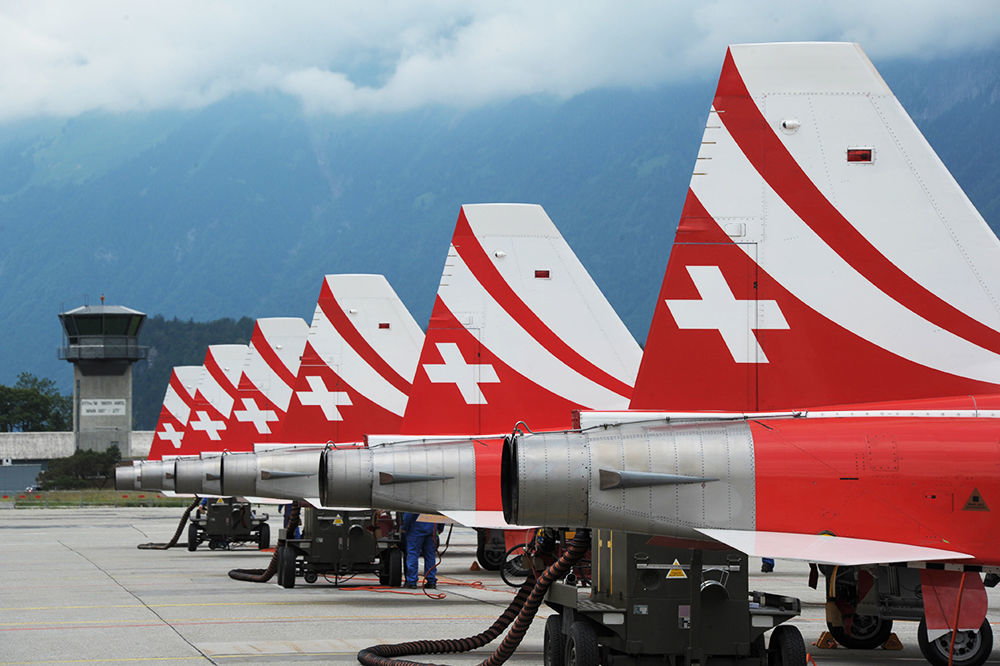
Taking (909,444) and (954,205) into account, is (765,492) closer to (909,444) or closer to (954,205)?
(909,444)

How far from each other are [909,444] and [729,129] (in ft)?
10.4

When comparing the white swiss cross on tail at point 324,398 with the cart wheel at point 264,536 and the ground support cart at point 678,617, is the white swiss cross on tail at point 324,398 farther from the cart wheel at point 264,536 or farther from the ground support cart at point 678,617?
the ground support cart at point 678,617

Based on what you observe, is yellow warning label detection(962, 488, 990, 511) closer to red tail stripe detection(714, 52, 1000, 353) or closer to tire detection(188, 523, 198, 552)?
red tail stripe detection(714, 52, 1000, 353)

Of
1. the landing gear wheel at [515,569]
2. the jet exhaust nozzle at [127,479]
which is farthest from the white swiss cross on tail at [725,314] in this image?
the jet exhaust nozzle at [127,479]

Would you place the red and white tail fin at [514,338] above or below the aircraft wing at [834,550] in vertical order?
above

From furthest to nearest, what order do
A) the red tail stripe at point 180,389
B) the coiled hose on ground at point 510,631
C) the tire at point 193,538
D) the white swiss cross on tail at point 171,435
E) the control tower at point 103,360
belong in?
the control tower at point 103,360, the red tail stripe at point 180,389, the white swiss cross on tail at point 171,435, the tire at point 193,538, the coiled hose on ground at point 510,631

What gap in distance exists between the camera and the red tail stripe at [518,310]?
1962 centimetres

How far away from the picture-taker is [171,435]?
54406 mm

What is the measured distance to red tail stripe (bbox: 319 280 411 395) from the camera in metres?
25.4

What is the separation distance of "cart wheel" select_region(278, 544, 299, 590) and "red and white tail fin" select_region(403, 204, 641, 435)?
16.3ft

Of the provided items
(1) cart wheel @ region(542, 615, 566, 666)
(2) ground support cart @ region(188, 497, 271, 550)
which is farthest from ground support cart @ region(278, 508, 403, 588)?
(2) ground support cart @ region(188, 497, 271, 550)

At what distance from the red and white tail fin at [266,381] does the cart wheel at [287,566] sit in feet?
31.4

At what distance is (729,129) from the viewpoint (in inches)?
467

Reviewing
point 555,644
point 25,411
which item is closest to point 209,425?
point 555,644
